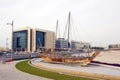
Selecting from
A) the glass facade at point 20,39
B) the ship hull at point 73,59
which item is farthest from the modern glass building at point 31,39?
the ship hull at point 73,59

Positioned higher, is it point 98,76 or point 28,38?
point 28,38

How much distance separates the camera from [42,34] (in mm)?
143125

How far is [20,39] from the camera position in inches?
5694

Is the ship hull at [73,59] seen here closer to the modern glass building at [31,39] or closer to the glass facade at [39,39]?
the modern glass building at [31,39]

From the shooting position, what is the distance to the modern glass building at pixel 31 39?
13625cm

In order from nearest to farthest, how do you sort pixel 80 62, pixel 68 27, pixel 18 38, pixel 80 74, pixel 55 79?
pixel 55 79, pixel 80 74, pixel 80 62, pixel 68 27, pixel 18 38

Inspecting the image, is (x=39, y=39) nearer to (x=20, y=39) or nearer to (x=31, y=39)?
(x=31, y=39)

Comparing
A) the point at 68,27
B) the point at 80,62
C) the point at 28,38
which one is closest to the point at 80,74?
the point at 80,62

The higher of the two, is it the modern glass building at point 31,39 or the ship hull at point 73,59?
the modern glass building at point 31,39

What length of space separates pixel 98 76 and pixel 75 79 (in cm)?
216

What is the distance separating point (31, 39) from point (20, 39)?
1143 centimetres

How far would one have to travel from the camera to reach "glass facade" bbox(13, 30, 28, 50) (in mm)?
138913

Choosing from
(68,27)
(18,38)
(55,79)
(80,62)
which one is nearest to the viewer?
(55,79)

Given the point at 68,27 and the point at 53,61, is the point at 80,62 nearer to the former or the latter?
the point at 53,61
